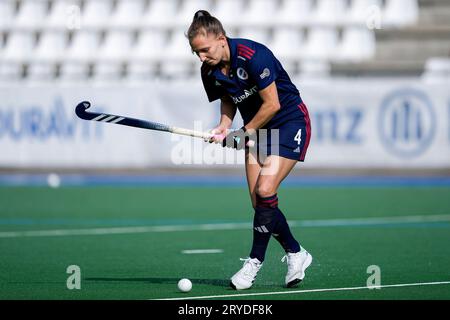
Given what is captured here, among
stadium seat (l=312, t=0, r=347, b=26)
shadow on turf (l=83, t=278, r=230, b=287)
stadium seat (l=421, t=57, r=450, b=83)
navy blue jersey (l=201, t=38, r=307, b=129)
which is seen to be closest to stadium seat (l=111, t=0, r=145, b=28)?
stadium seat (l=312, t=0, r=347, b=26)

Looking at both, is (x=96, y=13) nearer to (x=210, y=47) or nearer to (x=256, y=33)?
(x=256, y=33)

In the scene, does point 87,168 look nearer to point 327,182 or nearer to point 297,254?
point 327,182

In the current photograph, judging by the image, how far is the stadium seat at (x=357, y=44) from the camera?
77.1ft

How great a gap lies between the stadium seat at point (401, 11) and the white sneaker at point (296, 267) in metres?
16.9

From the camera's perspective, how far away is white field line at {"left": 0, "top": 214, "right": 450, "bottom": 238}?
37.8 feet

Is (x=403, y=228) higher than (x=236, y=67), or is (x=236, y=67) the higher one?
(x=236, y=67)

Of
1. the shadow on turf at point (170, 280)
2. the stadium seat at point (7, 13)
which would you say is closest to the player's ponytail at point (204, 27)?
the shadow on turf at point (170, 280)

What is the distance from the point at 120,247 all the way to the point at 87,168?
10.8 metres

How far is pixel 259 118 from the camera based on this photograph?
726 cm

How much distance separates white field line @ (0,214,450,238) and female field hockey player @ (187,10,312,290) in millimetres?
4271

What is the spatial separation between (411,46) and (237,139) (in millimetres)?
16568

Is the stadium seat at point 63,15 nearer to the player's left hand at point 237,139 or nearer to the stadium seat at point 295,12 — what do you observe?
the stadium seat at point 295,12

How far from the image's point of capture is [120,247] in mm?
10266
